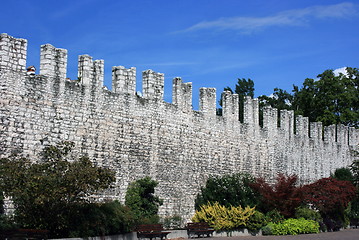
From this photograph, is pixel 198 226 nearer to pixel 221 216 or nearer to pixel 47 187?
pixel 221 216

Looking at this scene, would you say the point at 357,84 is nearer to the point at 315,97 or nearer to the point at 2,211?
the point at 315,97

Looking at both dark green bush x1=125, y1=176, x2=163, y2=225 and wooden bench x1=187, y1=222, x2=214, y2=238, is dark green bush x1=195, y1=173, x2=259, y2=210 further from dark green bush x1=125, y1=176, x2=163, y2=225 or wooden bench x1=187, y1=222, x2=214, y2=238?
dark green bush x1=125, y1=176, x2=163, y2=225

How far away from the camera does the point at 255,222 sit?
2594 cm

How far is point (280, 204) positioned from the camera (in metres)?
27.3

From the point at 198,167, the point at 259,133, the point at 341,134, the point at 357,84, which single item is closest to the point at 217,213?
the point at 198,167

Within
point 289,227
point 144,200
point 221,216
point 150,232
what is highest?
point 144,200

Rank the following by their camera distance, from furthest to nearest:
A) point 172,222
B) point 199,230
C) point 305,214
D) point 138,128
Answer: point 305,214 → point 172,222 → point 138,128 → point 199,230

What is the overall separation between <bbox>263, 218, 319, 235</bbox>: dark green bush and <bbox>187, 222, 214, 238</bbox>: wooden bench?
353 cm

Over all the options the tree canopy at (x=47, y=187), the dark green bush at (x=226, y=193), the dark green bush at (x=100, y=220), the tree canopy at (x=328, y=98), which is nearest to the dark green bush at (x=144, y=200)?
the dark green bush at (x=100, y=220)

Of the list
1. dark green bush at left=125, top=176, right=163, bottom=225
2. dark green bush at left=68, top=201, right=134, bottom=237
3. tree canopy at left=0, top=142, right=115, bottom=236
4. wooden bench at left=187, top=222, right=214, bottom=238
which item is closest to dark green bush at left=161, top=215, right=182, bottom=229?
dark green bush at left=125, top=176, right=163, bottom=225

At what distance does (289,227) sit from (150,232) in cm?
824

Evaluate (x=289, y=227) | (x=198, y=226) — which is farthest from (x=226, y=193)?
(x=198, y=226)

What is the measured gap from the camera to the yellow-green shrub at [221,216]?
24.5m

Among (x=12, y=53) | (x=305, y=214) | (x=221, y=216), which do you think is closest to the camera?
(x=12, y=53)
